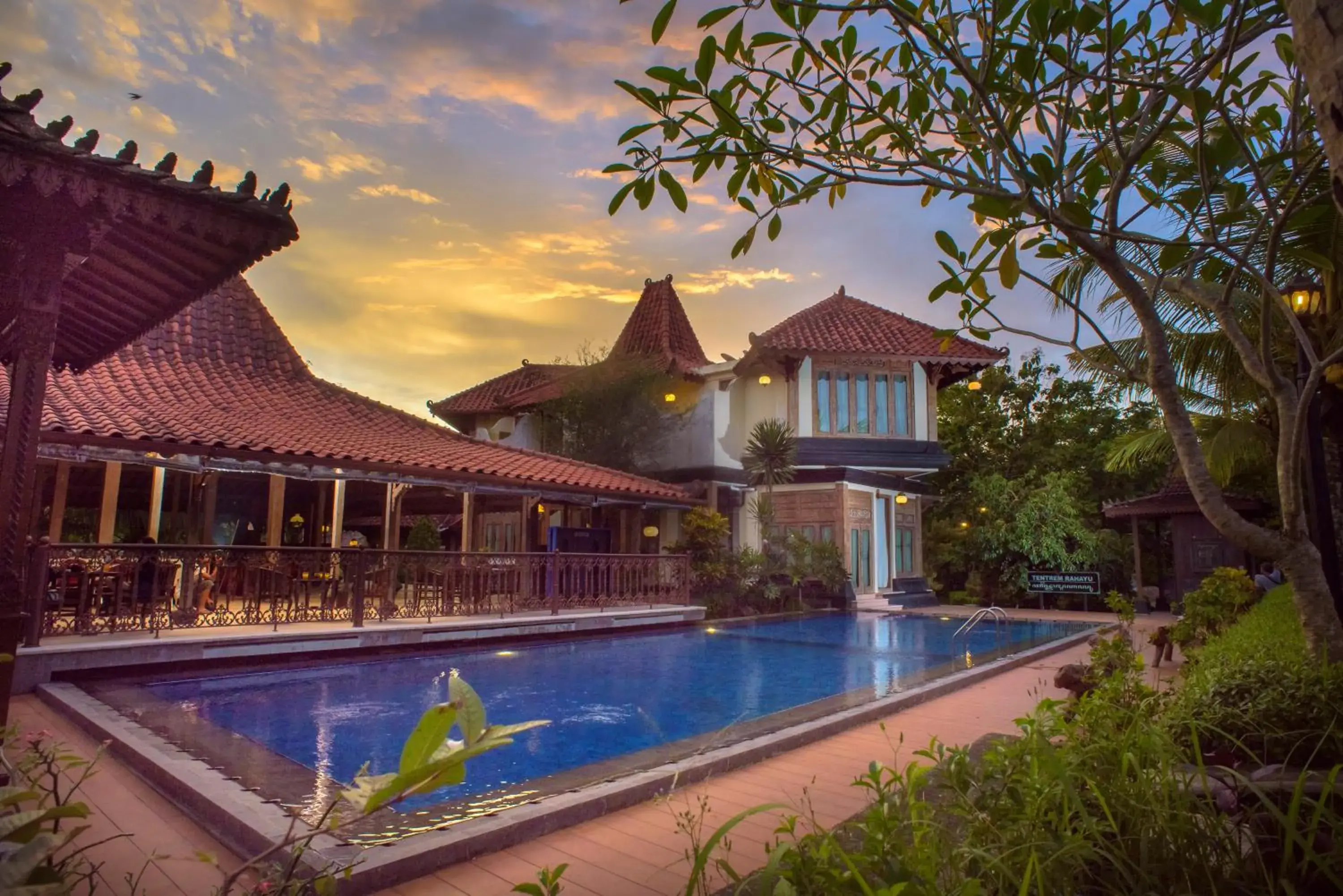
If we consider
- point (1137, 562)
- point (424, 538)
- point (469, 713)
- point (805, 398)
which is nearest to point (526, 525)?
point (424, 538)

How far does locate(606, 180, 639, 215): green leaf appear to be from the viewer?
299 centimetres

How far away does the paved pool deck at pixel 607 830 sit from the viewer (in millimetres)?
3354

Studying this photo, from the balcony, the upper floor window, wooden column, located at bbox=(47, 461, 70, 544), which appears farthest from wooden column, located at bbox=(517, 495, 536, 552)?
the upper floor window

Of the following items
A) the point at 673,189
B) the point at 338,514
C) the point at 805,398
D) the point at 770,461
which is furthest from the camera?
the point at 805,398

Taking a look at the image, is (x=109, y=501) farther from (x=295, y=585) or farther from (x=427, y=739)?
(x=427, y=739)

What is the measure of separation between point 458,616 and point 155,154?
30.2 feet

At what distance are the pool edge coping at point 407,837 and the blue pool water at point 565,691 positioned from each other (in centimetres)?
80

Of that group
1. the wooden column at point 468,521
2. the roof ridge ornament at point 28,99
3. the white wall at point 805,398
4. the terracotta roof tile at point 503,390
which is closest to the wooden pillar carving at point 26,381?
the roof ridge ornament at point 28,99

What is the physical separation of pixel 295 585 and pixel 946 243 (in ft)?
32.9

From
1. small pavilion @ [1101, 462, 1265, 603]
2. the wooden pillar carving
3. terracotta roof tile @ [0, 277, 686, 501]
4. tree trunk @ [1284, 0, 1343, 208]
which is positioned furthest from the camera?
small pavilion @ [1101, 462, 1265, 603]

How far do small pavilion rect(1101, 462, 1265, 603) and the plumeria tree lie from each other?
581 inches

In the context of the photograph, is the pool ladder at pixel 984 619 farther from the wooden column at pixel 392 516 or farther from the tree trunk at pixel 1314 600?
the wooden column at pixel 392 516

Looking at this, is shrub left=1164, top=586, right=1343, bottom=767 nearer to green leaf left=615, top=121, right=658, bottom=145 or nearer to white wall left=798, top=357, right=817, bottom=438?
green leaf left=615, top=121, right=658, bottom=145

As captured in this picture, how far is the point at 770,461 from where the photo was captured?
61.4ft
